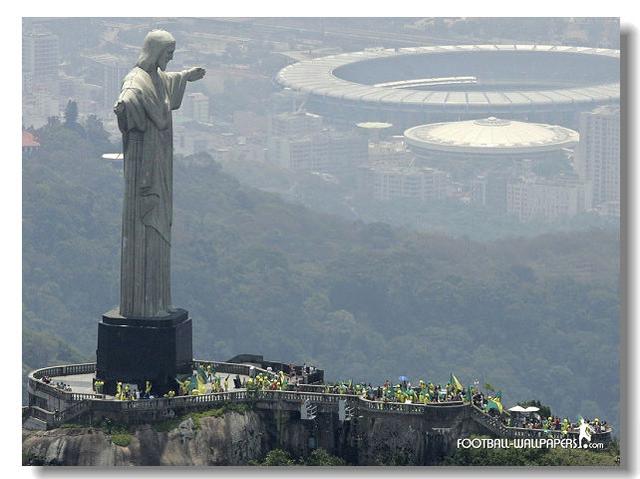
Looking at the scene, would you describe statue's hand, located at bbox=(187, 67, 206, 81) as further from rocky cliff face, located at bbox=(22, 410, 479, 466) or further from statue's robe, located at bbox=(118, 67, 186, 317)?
rocky cliff face, located at bbox=(22, 410, 479, 466)

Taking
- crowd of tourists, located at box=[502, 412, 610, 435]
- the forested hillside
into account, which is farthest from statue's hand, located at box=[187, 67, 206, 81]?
the forested hillside

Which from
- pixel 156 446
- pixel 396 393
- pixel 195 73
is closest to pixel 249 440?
pixel 156 446

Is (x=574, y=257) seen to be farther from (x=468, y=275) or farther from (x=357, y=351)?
(x=357, y=351)

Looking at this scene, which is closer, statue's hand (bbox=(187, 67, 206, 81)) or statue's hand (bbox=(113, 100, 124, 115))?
statue's hand (bbox=(113, 100, 124, 115))

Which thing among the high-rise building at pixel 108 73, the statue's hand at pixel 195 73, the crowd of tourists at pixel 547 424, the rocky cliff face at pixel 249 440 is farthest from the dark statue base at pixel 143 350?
the high-rise building at pixel 108 73

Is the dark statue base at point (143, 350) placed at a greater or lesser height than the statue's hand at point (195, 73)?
lesser

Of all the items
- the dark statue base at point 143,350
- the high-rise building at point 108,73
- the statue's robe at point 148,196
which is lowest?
the dark statue base at point 143,350

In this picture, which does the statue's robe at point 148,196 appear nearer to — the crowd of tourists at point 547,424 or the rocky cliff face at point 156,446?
the rocky cliff face at point 156,446
